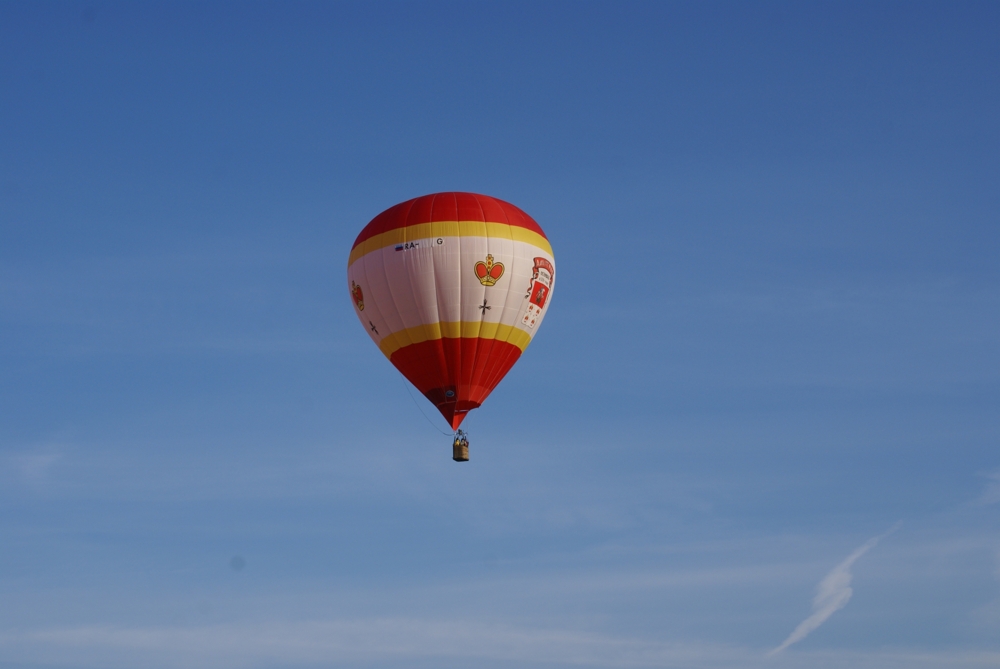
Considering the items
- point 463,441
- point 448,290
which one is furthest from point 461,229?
point 463,441

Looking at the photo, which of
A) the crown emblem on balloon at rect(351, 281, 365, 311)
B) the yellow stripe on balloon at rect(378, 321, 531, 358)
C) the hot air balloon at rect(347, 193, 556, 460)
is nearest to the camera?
the hot air balloon at rect(347, 193, 556, 460)

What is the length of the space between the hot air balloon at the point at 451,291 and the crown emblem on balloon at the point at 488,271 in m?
0.04

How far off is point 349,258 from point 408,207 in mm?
3462

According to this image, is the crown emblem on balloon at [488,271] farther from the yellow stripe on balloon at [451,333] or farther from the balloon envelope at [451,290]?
the yellow stripe on balloon at [451,333]

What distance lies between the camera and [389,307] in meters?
56.4

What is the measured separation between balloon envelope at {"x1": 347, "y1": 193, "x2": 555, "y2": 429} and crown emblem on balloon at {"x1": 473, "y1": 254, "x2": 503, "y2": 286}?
36 millimetres

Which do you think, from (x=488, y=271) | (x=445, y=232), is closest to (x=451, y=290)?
(x=488, y=271)

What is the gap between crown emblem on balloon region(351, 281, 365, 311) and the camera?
57.4 meters

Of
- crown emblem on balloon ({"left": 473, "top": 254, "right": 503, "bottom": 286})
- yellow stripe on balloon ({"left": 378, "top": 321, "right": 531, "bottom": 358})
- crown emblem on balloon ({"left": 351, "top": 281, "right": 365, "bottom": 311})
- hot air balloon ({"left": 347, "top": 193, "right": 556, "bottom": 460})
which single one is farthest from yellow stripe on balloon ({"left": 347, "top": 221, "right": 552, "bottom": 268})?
yellow stripe on balloon ({"left": 378, "top": 321, "right": 531, "bottom": 358})

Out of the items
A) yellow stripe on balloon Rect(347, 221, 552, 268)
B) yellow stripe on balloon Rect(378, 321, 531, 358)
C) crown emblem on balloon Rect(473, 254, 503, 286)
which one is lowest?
yellow stripe on balloon Rect(378, 321, 531, 358)

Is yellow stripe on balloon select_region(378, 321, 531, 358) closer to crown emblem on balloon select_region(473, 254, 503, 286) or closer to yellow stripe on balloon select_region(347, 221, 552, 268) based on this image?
crown emblem on balloon select_region(473, 254, 503, 286)

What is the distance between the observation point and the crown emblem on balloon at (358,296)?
57438mm

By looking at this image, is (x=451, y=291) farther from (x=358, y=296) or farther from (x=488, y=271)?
(x=358, y=296)

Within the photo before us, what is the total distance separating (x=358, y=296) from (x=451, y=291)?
13.9 feet
